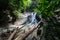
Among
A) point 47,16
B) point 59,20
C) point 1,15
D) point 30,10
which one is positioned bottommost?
point 59,20

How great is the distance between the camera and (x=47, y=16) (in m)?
4.29

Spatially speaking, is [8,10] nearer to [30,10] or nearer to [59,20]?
[59,20]

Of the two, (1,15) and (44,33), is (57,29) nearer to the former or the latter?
(44,33)

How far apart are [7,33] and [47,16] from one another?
374cm

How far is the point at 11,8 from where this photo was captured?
1171 centimetres

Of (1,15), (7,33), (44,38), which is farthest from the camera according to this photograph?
(1,15)

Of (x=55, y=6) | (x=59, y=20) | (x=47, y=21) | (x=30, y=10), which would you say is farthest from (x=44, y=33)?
(x=30, y=10)

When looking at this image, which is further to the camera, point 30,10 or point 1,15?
point 30,10

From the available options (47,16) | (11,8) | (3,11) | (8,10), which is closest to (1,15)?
(3,11)

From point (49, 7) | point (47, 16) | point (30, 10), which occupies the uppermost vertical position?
point (30, 10)

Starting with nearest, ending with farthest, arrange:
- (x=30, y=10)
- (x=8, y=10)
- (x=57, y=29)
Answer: (x=57, y=29)
(x=8, y=10)
(x=30, y=10)

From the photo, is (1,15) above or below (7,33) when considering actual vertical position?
above

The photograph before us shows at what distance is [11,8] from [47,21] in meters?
7.99

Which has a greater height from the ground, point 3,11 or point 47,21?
point 3,11
